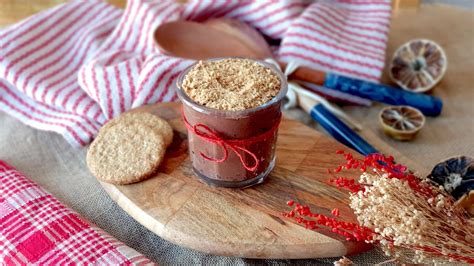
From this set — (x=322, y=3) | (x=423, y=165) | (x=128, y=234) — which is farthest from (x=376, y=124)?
(x=128, y=234)

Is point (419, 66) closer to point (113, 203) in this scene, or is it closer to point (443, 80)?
point (443, 80)

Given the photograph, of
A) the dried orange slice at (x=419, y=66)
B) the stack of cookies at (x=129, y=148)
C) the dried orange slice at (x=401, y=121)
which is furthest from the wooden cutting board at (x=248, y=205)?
the dried orange slice at (x=419, y=66)

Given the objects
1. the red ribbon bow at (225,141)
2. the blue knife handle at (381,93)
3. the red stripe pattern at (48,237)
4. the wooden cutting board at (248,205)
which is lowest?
the blue knife handle at (381,93)

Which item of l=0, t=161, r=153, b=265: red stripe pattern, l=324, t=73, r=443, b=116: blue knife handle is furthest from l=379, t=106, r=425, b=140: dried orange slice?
l=0, t=161, r=153, b=265: red stripe pattern

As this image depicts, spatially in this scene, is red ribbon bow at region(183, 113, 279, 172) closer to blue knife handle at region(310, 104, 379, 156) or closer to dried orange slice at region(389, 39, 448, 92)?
blue knife handle at region(310, 104, 379, 156)

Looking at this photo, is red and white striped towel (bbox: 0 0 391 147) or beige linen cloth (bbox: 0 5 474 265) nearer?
beige linen cloth (bbox: 0 5 474 265)

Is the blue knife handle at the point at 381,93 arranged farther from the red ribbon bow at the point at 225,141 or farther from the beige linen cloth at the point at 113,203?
the red ribbon bow at the point at 225,141

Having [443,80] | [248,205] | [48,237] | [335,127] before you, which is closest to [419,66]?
[443,80]

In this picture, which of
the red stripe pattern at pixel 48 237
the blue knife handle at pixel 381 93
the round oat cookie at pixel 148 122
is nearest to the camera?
the red stripe pattern at pixel 48 237
